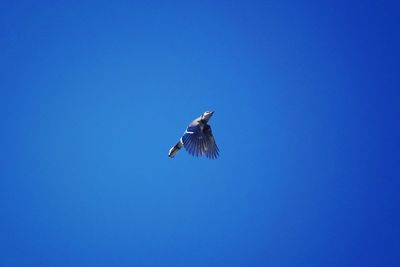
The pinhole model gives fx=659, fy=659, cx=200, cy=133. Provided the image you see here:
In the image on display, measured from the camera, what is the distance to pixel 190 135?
1563 centimetres

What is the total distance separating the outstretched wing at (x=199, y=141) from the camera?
15.6 m

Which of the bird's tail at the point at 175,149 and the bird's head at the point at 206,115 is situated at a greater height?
the bird's head at the point at 206,115

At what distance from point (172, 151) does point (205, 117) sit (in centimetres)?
120

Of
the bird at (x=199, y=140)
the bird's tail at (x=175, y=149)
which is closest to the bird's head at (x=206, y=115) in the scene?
the bird at (x=199, y=140)

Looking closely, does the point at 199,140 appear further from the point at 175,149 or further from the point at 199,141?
the point at 175,149

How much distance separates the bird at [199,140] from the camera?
51.1ft

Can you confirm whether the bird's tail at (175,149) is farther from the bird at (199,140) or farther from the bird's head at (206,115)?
the bird's head at (206,115)

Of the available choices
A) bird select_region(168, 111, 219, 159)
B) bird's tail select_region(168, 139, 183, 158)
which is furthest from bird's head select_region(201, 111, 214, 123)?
bird's tail select_region(168, 139, 183, 158)

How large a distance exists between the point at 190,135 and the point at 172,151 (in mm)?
591

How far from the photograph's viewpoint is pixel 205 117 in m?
15.3

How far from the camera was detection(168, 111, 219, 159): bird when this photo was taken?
51.1 feet

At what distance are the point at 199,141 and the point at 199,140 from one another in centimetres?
2

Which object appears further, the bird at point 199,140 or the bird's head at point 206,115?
the bird at point 199,140

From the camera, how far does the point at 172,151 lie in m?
15.8
